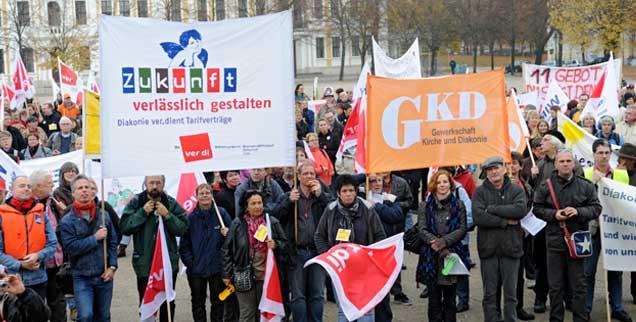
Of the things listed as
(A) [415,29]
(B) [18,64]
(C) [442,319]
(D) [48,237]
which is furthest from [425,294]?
(A) [415,29]

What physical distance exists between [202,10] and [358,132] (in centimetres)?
5755

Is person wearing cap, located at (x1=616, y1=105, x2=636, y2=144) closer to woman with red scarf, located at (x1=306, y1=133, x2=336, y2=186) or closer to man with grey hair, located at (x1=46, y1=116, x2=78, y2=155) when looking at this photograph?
woman with red scarf, located at (x1=306, y1=133, x2=336, y2=186)

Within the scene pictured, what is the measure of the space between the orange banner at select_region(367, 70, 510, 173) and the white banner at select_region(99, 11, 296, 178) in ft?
3.02

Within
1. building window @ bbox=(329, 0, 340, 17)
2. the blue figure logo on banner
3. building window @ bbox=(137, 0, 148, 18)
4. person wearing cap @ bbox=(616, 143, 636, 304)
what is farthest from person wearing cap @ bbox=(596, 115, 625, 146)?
building window @ bbox=(137, 0, 148, 18)

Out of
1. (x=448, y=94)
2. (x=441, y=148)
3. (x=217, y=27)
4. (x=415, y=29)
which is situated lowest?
(x=441, y=148)

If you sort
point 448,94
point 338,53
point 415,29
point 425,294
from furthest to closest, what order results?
point 338,53
point 415,29
point 425,294
point 448,94

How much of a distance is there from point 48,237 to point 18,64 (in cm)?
1436

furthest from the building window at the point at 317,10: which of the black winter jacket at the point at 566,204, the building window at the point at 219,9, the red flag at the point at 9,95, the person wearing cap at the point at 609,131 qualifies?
the black winter jacket at the point at 566,204

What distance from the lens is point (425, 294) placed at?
32.9 ft

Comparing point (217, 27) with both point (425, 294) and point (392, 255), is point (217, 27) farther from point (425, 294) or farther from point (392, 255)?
point (425, 294)

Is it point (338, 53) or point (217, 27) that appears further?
point (338, 53)

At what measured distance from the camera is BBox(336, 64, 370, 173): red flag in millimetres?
9812

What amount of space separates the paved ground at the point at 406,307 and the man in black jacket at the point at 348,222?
144 cm

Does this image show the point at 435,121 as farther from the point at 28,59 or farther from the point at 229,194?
the point at 28,59
